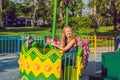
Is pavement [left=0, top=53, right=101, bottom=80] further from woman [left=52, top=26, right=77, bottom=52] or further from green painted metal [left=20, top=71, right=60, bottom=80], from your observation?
woman [left=52, top=26, right=77, bottom=52]

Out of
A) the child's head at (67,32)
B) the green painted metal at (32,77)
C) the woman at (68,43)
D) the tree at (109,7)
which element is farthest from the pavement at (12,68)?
the tree at (109,7)

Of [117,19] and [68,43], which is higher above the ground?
[117,19]

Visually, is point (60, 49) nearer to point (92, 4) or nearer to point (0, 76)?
point (0, 76)

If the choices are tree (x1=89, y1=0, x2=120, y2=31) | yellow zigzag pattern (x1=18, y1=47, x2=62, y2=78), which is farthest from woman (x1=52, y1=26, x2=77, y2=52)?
tree (x1=89, y1=0, x2=120, y2=31)

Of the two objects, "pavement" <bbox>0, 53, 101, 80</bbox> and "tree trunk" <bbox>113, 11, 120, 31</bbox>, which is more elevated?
"tree trunk" <bbox>113, 11, 120, 31</bbox>

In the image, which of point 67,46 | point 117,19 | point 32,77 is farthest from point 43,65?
point 117,19

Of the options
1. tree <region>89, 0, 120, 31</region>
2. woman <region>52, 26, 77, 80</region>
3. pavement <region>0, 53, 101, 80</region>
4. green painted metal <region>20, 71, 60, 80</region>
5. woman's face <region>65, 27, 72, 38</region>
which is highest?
tree <region>89, 0, 120, 31</region>

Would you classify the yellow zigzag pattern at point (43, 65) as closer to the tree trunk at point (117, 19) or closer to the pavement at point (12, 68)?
the pavement at point (12, 68)

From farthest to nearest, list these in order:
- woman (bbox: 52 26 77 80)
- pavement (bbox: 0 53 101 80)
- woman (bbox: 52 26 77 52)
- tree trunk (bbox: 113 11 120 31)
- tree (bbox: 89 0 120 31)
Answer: tree trunk (bbox: 113 11 120 31) < tree (bbox: 89 0 120 31) < pavement (bbox: 0 53 101 80) < woman (bbox: 52 26 77 52) < woman (bbox: 52 26 77 80)

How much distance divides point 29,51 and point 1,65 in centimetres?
572

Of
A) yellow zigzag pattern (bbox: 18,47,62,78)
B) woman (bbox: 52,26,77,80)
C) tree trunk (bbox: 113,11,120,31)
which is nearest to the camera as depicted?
yellow zigzag pattern (bbox: 18,47,62,78)

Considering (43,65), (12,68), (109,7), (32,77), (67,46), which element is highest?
(109,7)

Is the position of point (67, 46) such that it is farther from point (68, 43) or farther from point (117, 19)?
point (117, 19)

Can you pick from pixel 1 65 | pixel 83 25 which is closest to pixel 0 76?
pixel 1 65
